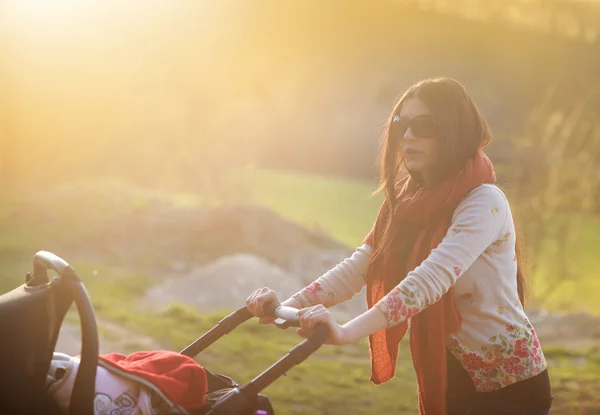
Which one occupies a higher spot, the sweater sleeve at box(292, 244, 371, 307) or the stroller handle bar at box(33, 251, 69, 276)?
the stroller handle bar at box(33, 251, 69, 276)

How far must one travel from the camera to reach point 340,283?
2.72 m

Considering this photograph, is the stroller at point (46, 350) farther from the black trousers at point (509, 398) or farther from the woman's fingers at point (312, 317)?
the black trousers at point (509, 398)

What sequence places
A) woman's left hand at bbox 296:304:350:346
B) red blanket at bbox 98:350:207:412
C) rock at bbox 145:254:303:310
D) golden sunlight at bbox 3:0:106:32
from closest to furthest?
red blanket at bbox 98:350:207:412
woman's left hand at bbox 296:304:350:346
rock at bbox 145:254:303:310
golden sunlight at bbox 3:0:106:32

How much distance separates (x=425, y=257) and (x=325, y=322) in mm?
486

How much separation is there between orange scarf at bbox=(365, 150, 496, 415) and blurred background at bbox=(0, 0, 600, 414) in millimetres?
5753

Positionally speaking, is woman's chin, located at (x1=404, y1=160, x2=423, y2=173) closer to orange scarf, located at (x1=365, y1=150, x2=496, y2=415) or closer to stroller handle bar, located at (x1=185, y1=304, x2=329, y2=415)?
orange scarf, located at (x1=365, y1=150, x2=496, y2=415)

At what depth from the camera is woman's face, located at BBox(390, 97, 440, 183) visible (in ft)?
7.92

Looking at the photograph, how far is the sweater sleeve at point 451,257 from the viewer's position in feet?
7.19

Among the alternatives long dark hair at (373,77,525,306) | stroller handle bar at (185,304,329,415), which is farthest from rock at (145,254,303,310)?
stroller handle bar at (185,304,329,415)

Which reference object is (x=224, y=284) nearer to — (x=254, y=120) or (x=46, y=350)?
(x=254, y=120)

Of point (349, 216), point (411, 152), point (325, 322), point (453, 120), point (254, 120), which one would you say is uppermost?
point (453, 120)

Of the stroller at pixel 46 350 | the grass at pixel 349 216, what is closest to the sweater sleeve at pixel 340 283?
the stroller at pixel 46 350

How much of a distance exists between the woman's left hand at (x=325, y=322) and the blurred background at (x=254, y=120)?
20.0ft

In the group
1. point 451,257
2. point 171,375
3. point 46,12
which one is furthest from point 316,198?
point 171,375
